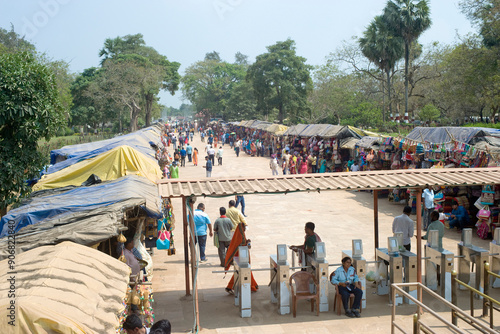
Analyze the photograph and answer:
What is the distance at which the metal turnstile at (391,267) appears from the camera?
823cm

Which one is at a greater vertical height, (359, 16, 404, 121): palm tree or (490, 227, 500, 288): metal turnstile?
(359, 16, 404, 121): palm tree

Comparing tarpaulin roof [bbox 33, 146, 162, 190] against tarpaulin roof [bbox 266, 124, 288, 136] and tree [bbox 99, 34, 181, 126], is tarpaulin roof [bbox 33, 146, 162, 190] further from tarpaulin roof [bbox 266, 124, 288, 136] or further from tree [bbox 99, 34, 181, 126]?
tree [bbox 99, 34, 181, 126]

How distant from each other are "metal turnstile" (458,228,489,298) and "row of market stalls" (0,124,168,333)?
5.49m

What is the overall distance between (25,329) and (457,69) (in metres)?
31.5

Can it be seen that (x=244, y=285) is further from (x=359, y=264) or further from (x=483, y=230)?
(x=483, y=230)

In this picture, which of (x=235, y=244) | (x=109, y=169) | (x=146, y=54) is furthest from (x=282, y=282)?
(x=146, y=54)

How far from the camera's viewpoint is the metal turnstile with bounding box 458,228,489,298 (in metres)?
8.29

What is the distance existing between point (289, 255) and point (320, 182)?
13.5ft

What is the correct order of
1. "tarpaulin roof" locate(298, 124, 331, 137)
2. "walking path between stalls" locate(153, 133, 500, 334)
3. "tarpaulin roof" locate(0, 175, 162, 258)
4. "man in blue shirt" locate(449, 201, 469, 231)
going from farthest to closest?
"tarpaulin roof" locate(298, 124, 331, 137) < "man in blue shirt" locate(449, 201, 469, 231) < "walking path between stalls" locate(153, 133, 500, 334) < "tarpaulin roof" locate(0, 175, 162, 258)

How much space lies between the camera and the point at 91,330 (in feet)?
12.2

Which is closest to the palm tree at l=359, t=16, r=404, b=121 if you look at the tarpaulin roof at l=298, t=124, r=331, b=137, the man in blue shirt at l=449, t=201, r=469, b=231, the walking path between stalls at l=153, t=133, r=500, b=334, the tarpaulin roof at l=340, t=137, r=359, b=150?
the tarpaulin roof at l=298, t=124, r=331, b=137

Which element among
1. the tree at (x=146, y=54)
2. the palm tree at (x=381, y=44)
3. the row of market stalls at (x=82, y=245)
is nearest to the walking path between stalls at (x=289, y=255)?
the row of market stalls at (x=82, y=245)

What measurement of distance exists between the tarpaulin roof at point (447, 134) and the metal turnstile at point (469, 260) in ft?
18.0

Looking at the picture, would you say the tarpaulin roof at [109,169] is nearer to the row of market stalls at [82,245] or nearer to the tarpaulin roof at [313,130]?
the row of market stalls at [82,245]
